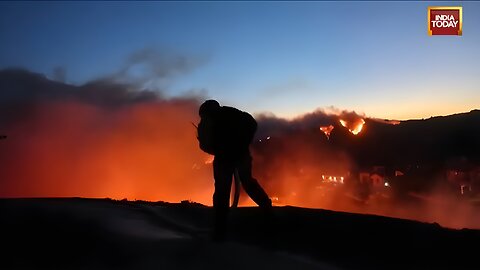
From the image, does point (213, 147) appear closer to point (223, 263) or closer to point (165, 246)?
point (165, 246)

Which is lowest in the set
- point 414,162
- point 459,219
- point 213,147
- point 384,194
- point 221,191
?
point 221,191

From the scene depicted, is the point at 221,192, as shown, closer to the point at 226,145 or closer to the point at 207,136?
the point at 226,145

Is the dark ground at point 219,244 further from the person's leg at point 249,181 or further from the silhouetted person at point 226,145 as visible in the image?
the silhouetted person at point 226,145

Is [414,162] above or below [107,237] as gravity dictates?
above

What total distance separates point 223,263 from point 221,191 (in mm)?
1554

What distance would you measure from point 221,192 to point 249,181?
642mm

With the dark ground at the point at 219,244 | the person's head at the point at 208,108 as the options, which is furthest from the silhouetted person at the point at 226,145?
the dark ground at the point at 219,244

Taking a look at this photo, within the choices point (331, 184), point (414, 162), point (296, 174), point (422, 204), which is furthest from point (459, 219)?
→ point (296, 174)

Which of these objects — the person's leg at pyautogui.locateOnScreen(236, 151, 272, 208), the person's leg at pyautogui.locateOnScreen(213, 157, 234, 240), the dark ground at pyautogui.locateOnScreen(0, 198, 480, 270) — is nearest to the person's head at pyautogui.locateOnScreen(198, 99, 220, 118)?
the person's leg at pyautogui.locateOnScreen(213, 157, 234, 240)

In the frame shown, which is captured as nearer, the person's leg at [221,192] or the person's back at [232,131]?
the person's leg at [221,192]

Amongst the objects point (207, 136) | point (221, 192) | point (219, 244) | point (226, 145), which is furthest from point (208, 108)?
point (219, 244)

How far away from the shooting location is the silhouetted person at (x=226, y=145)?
5.91 meters

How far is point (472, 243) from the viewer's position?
5848 mm

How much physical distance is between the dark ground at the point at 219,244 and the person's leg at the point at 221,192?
0.83 feet
